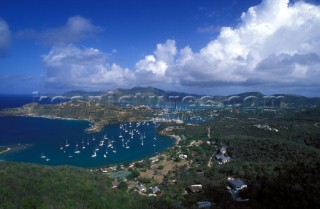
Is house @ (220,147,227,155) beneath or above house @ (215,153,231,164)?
above

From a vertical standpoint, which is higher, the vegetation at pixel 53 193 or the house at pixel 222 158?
the vegetation at pixel 53 193

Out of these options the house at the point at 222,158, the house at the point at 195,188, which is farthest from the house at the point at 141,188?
the house at the point at 222,158

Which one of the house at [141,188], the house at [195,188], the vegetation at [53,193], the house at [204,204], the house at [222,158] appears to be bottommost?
the house at [141,188]

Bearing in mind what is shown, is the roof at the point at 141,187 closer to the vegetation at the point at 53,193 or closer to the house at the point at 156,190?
the house at the point at 156,190

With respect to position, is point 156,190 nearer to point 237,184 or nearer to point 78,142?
point 237,184

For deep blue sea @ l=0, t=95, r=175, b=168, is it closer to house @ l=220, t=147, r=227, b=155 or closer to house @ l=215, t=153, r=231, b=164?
house @ l=220, t=147, r=227, b=155

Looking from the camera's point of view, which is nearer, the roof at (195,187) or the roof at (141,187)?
the roof at (195,187)

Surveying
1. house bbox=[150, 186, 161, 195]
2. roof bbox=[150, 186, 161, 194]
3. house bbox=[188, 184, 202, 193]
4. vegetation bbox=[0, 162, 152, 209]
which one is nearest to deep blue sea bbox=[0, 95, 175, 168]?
roof bbox=[150, 186, 161, 194]

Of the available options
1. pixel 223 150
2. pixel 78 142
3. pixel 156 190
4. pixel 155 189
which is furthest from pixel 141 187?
pixel 78 142
